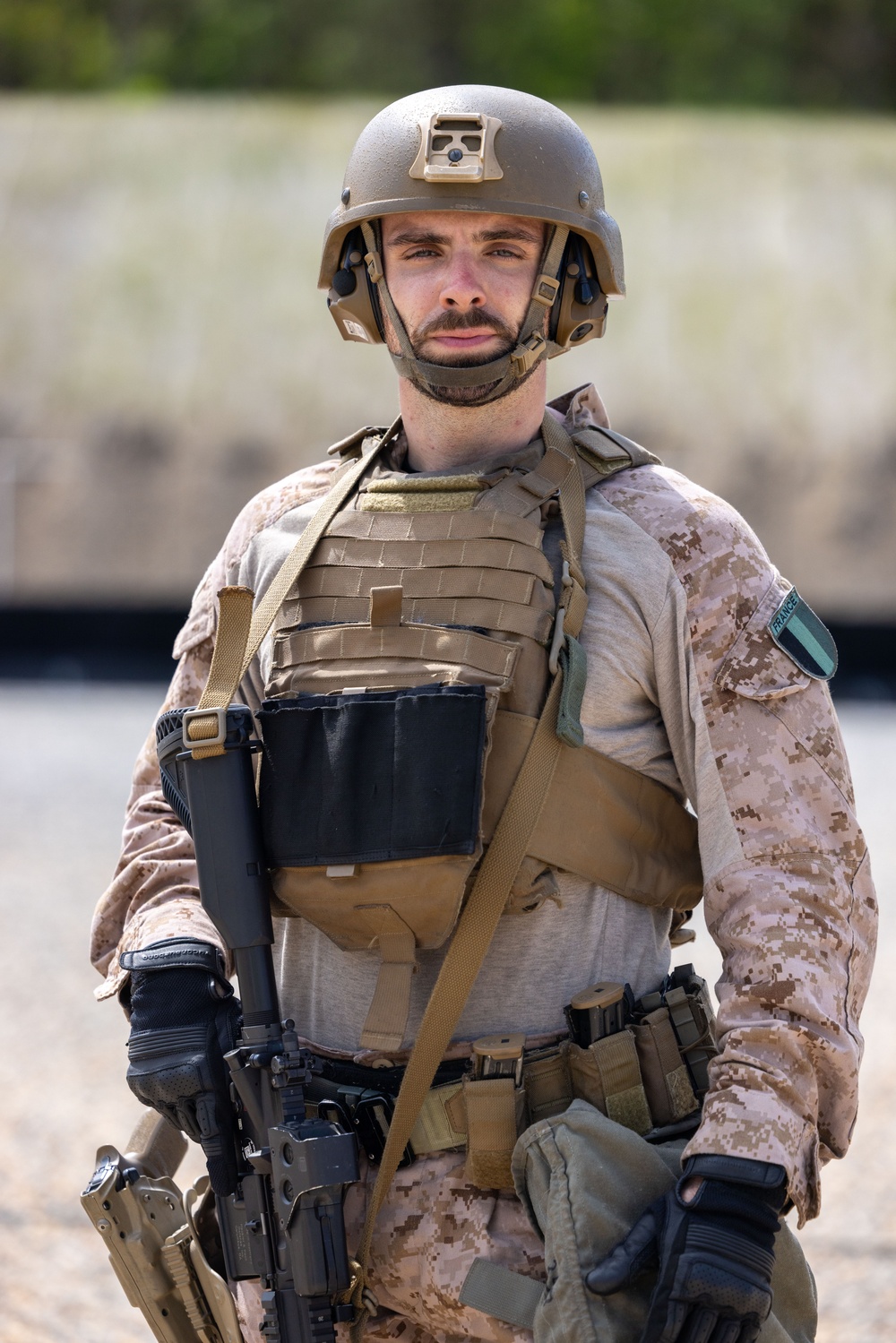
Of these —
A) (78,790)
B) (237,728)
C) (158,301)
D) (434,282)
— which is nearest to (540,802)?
(237,728)

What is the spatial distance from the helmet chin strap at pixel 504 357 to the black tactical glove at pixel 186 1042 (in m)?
0.95

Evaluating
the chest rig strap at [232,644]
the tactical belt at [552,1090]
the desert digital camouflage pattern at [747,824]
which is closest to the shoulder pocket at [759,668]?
the desert digital camouflage pattern at [747,824]

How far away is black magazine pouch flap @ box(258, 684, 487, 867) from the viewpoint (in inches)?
91.1

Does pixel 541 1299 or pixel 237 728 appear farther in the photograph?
pixel 237 728

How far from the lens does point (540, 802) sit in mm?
2365

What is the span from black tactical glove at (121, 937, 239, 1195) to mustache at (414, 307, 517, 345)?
102 cm

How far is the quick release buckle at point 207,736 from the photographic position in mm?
2408

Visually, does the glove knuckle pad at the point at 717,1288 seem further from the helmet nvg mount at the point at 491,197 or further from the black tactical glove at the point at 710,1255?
the helmet nvg mount at the point at 491,197

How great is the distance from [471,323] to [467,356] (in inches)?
2.0

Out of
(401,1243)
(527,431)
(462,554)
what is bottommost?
(401,1243)

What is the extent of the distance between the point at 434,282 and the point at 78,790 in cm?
775

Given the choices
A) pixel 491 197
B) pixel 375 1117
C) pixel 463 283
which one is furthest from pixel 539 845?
pixel 491 197

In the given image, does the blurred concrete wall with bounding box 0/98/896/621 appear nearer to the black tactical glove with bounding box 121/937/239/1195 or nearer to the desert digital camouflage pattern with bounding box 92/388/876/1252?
the desert digital camouflage pattern with bounding box 92/388/876/1252

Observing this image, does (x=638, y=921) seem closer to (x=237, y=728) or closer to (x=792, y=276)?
(x=237, y=728)
